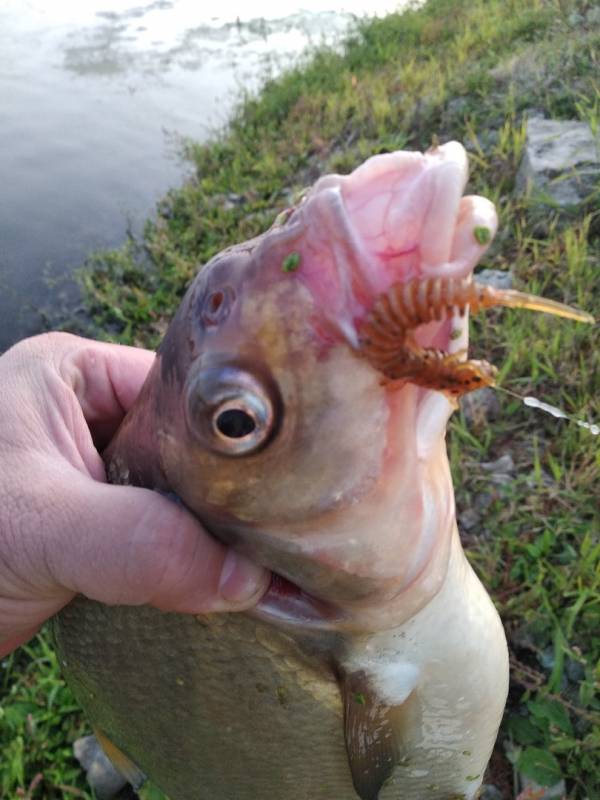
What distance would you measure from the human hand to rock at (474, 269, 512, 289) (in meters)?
2.43

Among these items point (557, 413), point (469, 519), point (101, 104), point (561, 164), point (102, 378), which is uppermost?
point (102, 378)

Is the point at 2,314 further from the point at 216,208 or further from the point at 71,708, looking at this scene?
the point at 71,708

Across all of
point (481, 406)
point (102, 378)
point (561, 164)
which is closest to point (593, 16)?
point (561, 164)

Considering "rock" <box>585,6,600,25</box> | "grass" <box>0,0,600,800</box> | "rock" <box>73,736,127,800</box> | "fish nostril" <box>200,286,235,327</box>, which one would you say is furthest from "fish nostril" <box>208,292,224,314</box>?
"rock" <box>585,6,600,25</box>

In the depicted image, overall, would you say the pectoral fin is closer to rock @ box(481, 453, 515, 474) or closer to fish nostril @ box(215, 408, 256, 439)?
fish nostril @ box(215, 408, 256, 439)

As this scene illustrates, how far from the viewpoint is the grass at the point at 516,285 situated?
2455mm

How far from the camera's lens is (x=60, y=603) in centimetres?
180

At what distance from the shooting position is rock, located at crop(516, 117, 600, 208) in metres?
4.02

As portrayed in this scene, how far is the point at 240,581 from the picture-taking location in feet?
4.70

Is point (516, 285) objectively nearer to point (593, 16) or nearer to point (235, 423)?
point (235, 423)

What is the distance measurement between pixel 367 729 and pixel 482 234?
106 centimetres

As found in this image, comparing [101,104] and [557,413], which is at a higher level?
[557,413]

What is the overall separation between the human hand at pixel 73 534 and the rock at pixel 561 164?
3029mm

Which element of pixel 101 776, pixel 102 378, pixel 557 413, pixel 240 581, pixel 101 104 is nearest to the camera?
pixel 240 581
